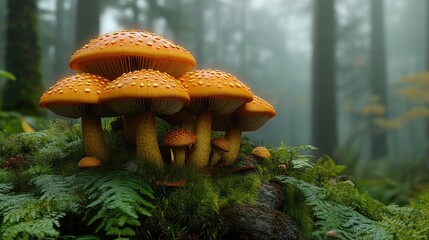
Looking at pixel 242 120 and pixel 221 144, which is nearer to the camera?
pixel 221 144

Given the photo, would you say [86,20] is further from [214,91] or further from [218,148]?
[214,91]

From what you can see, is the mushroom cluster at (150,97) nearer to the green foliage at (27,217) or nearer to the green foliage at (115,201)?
the green foliage at (115,201)

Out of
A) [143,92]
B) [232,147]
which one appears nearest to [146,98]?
[143,92]

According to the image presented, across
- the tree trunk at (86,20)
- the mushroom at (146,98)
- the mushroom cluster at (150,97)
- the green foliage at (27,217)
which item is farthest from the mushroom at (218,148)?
the tree trunk at (86,20)

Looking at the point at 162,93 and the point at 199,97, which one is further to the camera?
the point at 199,97

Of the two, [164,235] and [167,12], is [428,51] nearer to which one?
[167,12]

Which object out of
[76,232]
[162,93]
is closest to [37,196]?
[76,232]

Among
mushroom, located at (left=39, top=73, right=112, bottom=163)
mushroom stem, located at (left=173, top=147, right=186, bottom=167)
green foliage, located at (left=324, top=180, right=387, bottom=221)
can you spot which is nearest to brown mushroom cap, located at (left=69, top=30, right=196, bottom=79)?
mushroom, located at (left=39, top=73, right=112, bottom=163)
